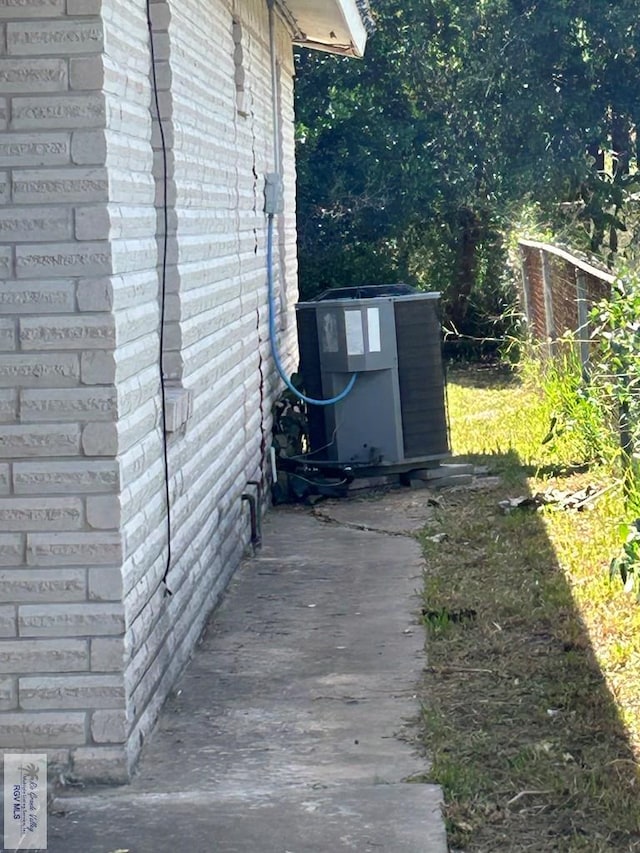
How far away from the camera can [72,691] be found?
453 centimetres

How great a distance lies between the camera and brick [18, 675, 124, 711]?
4531 mm

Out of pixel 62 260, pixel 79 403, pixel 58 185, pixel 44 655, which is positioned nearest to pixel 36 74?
pixel 58 185

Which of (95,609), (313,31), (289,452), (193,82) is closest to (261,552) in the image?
(289,452)

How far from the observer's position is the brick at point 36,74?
4.40 meters

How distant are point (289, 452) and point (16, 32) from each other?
5.63 meters

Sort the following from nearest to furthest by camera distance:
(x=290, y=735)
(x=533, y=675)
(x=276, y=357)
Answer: (x=290, y=735), (x=533, y=675), (x=276, y=357)

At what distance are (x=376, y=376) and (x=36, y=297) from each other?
5202 mm

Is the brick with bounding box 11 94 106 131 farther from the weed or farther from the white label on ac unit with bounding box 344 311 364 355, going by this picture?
the white label on ac unit with bounding box 344 311 364 355

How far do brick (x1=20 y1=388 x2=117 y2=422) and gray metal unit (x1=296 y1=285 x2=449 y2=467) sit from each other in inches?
196

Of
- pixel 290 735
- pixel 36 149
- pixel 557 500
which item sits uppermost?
pixel 36 149

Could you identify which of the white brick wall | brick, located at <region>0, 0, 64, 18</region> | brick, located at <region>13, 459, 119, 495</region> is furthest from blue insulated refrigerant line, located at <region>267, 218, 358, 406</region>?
brick, located at <region>0, 0, 64, 18</region>

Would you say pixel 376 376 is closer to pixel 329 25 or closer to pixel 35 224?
pixel 329 25

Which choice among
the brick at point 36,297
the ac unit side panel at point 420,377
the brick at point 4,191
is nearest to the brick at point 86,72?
the brick at point 4,191

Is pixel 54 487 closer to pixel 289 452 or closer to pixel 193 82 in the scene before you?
pixel 193 82
